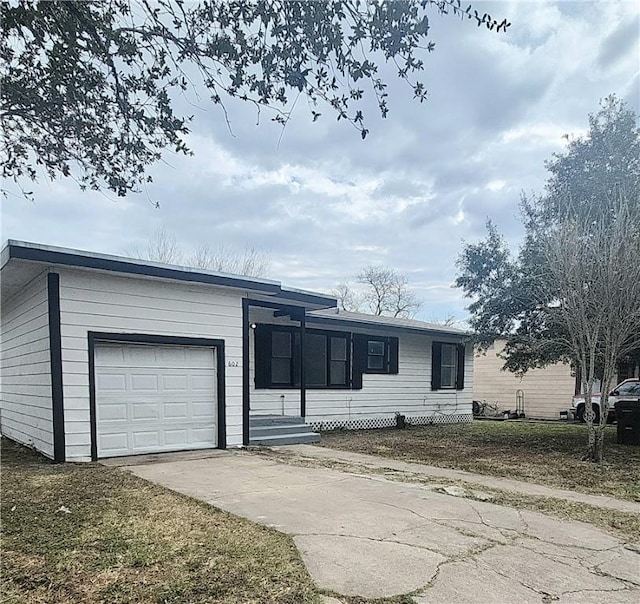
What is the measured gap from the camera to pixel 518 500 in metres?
5.49

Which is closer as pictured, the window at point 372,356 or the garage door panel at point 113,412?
the garage door panel at point 113,412

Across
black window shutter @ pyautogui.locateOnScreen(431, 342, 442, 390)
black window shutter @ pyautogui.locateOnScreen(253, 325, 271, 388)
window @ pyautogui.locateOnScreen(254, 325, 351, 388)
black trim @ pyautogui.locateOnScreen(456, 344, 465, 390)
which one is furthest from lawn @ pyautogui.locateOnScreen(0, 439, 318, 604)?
black trim @ pyautogui.locateOnScreen(456, 344, 465, 390)

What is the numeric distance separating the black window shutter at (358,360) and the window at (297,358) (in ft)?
0.69

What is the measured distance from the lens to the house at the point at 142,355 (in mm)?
7180

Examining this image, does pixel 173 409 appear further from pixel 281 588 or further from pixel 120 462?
pixel 281 588

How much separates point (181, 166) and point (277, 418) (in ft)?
20.9

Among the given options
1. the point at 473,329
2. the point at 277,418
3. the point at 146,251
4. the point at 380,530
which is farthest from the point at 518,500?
the point at 146,251

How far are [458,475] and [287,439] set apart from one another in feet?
12.9

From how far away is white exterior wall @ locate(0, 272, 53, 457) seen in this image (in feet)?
24.6

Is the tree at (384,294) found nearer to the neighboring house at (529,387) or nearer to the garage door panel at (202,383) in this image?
the neighboring house at (529,387)

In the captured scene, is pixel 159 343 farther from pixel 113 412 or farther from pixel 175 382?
pixel 113 412

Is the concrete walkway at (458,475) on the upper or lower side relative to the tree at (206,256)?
lower

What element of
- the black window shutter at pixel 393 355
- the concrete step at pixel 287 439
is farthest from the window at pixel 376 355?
the concrete step at pixel 287 439

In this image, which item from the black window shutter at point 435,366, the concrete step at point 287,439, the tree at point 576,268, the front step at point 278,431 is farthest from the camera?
the black window shutter at point 435,366
